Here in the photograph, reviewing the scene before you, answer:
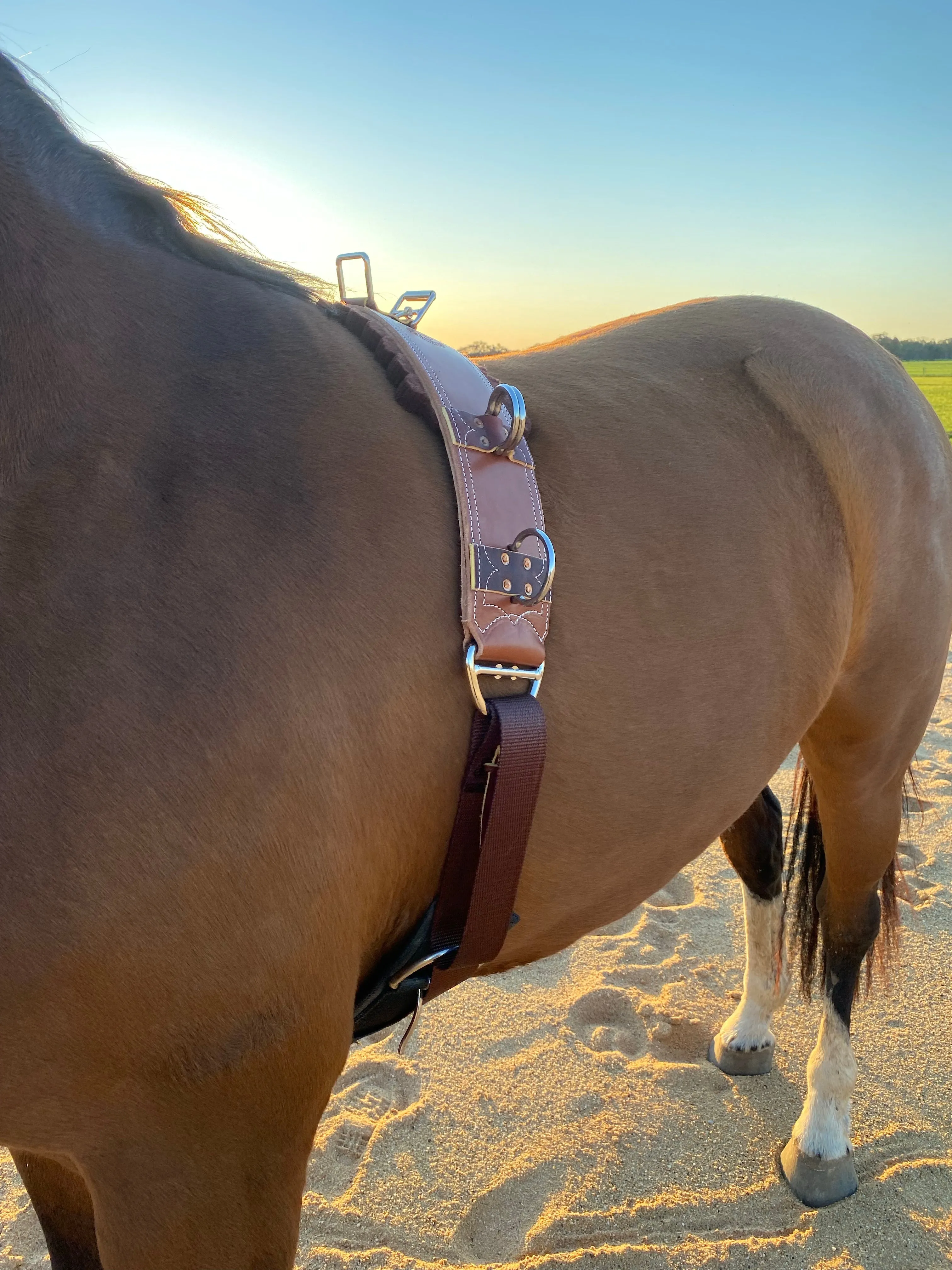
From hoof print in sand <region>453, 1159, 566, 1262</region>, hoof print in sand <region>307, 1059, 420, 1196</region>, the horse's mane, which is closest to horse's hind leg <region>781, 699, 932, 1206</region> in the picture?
hoof print in sand <region>453, 1159, 566, 1262</region>

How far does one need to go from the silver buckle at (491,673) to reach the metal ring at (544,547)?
8 cm

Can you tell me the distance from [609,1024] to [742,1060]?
1.27ft

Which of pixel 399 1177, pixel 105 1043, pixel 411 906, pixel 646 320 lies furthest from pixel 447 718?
pixel 399 1177

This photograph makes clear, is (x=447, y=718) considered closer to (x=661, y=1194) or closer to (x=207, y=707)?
(x=207, y=707)

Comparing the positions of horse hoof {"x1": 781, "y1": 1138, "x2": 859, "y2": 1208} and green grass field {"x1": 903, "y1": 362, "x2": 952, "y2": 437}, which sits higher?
green grass field {"x1": 903, "y1": 362, "x2": 952, "y2": 437}

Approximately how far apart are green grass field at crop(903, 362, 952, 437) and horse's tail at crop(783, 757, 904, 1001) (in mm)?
7386

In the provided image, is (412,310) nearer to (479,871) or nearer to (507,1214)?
(479,871)

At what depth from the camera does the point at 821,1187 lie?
74.9 inches

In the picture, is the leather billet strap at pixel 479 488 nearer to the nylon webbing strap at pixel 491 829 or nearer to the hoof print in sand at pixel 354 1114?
the nylon webbing strap at pixel 491 829

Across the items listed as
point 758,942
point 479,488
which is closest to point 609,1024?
point 758,942

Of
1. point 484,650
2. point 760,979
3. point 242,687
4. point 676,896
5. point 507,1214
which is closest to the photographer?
point 242,687

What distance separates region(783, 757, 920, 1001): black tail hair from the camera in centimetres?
220

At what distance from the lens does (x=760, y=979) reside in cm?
235

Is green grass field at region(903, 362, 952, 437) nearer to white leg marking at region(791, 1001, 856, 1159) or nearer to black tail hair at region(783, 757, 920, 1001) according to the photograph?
black tail hair at region(783, 757, 920, 1001)
